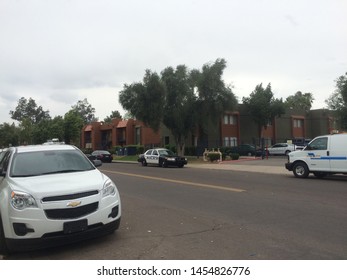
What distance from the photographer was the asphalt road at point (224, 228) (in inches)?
217

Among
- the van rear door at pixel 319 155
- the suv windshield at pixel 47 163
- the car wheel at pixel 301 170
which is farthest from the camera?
the car wheel at pixel 301 170

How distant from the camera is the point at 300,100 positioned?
95688 millimetres

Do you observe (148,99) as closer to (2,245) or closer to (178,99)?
(178,99)

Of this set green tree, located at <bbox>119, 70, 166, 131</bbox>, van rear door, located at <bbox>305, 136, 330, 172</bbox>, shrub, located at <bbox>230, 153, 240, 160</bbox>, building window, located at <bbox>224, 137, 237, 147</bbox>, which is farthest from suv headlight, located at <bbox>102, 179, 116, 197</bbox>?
building window, located at <bbox>224, 137, 237, 147</bbox>

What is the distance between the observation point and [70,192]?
564 cm

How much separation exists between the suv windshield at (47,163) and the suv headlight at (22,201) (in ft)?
2.87

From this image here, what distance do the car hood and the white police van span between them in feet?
39.9

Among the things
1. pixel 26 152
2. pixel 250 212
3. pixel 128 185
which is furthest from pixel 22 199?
pixel 128 185

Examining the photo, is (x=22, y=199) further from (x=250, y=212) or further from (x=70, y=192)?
(x=250, y=212)

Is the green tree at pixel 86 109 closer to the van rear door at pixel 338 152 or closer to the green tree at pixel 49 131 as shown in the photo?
the green tree at pixel 49 131

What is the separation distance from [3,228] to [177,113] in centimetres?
3046

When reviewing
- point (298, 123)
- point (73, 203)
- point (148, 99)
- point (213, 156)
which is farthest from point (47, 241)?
point (298, 123)

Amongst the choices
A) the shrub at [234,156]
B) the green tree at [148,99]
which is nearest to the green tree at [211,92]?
the green tree at [148,99]

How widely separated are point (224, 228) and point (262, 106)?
43.3 meters
